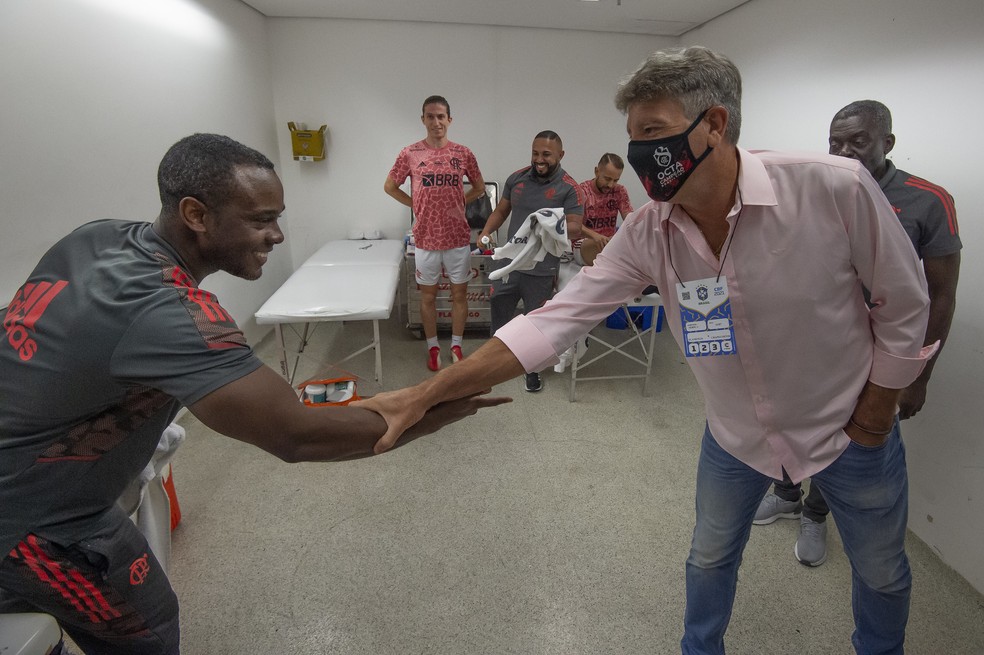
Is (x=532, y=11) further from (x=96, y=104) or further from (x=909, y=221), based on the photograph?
(x=909, y=221)

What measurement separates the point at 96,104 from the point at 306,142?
2290mm

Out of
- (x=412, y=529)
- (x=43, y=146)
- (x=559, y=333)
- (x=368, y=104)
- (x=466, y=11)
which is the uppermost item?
(x=466, y=11)

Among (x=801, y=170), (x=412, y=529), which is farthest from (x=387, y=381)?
(x=801, y=170)

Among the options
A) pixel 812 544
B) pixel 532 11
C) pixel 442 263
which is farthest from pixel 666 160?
pixel 532 11

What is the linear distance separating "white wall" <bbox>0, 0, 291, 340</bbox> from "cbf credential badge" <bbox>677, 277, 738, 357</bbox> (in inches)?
91.0

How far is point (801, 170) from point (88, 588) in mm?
1610

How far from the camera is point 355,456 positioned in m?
1.12

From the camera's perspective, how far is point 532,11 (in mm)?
4059

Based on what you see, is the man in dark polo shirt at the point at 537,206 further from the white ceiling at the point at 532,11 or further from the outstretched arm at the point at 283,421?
the outstretched arm at the point at 283,421

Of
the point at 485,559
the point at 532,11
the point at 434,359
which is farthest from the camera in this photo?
the point at 532,11

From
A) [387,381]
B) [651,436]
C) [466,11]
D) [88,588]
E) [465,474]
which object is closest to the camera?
[88,588]

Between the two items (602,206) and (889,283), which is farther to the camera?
(602,206)

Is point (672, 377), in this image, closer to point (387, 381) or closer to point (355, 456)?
point (387, 381)

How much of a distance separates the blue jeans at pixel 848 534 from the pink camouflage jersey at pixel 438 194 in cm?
264
